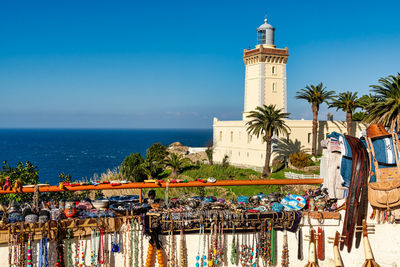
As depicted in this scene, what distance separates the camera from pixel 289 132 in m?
Result: 43.4

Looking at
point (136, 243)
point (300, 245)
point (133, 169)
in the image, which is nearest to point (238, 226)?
point (300, 245)

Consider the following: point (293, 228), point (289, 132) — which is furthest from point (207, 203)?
point (289, 132)

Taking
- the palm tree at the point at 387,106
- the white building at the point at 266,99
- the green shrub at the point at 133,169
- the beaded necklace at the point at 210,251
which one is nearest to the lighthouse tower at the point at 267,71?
the white building at the point at 266,99

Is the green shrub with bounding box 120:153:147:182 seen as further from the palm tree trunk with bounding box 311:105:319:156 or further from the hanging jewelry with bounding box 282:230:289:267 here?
the hanging jewelry with bounding box 282:230:289:267

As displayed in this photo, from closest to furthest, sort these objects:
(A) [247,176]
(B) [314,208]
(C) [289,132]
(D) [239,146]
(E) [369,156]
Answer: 1. (E) [369,156]
2. (B) [314,208]
3. (A) [247,176]
4. (C) [289,132]
5. (D) [239,146]

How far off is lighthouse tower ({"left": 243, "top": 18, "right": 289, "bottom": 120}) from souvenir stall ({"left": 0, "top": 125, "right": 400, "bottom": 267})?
129ft

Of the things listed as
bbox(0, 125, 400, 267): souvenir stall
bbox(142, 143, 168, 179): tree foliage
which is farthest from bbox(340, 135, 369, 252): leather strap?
bbox(142, 143, 168, 179): tree foliage

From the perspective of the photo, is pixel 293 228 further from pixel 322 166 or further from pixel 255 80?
pixel 255 80

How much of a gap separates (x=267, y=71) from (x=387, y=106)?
2036cm

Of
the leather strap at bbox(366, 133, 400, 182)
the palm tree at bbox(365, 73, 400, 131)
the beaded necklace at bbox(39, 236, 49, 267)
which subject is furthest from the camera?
the palm tree at bbox(365, 73, 400, 131)

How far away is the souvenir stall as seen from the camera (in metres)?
5.70

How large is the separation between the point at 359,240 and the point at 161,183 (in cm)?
299

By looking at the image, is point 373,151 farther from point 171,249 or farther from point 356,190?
point 171,249

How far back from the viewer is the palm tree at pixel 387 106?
2548 centimetres
